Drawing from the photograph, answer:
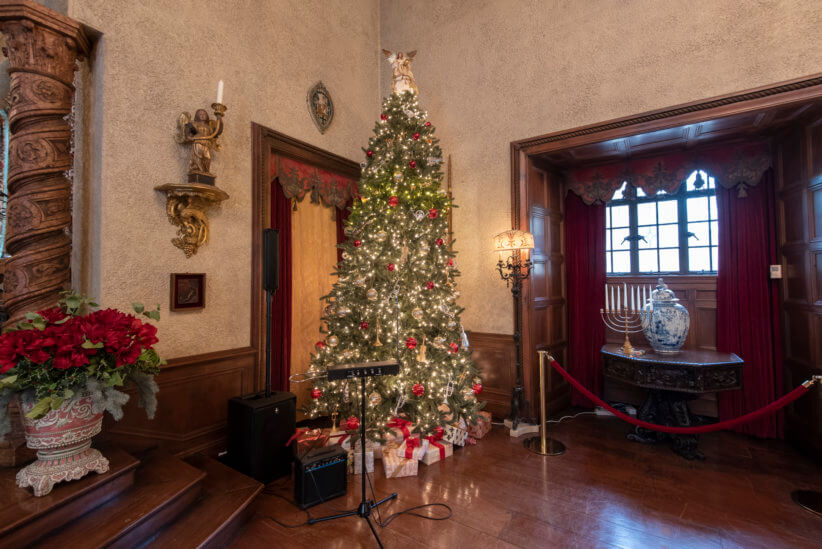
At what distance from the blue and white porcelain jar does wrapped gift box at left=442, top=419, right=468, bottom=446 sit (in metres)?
2.09

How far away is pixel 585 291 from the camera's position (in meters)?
4.71

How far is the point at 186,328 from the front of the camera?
306 centimetres

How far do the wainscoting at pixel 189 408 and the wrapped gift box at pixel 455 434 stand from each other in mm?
1909

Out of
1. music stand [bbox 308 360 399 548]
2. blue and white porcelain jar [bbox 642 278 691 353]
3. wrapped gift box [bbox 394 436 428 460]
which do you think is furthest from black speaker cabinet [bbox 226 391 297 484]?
blue and white porcelain jar [bbox 642 278 691 353]

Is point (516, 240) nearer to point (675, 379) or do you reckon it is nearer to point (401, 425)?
point (675, 379)

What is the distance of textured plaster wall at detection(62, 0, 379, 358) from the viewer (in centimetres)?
267

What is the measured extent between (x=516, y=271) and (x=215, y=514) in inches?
128

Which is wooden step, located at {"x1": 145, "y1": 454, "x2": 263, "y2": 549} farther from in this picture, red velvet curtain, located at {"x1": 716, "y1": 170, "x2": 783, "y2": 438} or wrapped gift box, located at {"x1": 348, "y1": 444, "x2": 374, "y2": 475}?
red velvet curtain, located at {"x1": 716, "y1": 170, "x2": 783, "y2": 438}

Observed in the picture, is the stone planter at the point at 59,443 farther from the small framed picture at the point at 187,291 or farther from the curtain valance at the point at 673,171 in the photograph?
the curtain valance at the point at 673,171

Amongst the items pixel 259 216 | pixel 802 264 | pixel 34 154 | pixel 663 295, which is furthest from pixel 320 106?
pixel 802 264

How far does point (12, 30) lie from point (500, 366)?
4.84 meters

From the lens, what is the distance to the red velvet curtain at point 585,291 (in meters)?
4.63

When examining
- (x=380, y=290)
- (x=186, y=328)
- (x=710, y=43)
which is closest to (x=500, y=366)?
(x=380, y=290)

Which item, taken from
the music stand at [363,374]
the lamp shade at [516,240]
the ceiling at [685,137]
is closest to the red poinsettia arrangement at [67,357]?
the music stand at [363,374]
